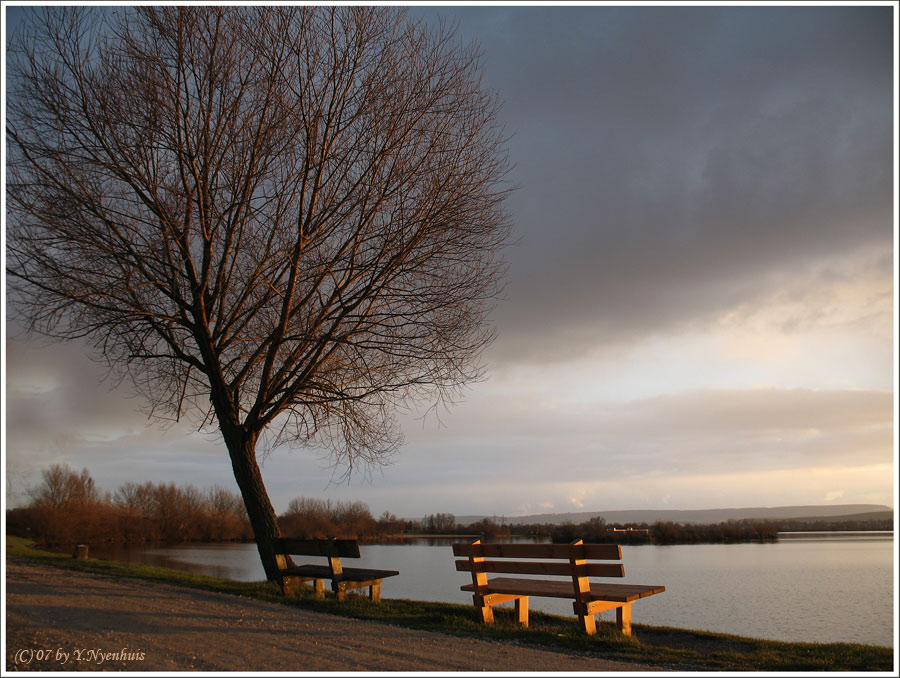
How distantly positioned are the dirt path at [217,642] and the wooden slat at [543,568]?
894 mm

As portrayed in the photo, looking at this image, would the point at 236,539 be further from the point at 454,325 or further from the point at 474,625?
the point at 474,625

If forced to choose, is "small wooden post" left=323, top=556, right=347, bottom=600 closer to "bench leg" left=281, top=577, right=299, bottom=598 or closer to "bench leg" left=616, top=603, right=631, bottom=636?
"bench leg" left=281, top=577, right=299, bottom=598

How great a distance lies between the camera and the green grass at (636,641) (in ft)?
19.4

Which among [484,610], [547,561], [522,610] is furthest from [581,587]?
[484,610]

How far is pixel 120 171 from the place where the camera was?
32.6ft

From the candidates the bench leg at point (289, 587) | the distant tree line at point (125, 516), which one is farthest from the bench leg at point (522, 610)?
the distant tree line at point (125, 516)

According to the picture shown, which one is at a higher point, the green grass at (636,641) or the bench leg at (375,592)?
the bench leg at (375,592)

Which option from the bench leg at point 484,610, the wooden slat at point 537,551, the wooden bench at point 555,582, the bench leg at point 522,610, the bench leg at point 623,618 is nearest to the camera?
the wooden slat at point 537,551

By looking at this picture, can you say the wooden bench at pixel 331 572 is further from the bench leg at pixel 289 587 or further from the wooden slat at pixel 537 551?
the wooden slat at pixel 537 551

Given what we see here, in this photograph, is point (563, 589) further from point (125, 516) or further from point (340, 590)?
point (125, 516)

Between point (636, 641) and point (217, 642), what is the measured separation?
4028 millimetres

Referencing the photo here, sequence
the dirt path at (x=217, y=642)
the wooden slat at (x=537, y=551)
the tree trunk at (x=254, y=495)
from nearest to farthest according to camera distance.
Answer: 1. the dirt path at (x=217, y=642)
2. the wooden slat at (x=537, y=551)
3. the tree trunk at (x=254, y=495)

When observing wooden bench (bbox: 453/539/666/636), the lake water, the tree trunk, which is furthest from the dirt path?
the lake water

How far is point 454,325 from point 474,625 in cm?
497
